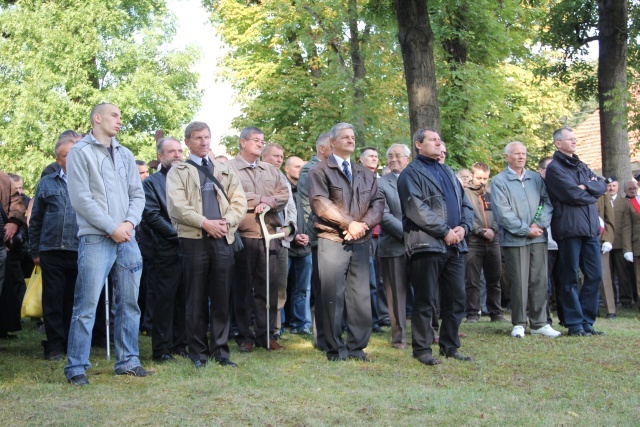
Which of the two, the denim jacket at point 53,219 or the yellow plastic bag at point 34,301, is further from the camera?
the yellow plastic bag at point 34,301

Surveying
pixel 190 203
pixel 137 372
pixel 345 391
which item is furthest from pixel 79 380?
pixel 345 391

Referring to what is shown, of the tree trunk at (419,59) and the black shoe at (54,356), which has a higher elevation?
the tree trunk at (419,59)

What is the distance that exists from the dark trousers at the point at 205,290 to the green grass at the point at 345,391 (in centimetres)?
28

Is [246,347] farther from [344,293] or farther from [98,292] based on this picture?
[98,292]

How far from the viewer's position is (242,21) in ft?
100

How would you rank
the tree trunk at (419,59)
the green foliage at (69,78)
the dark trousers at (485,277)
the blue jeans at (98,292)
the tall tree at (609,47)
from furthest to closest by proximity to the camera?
the green foliage at (69,78)
the tall tree at (609,47)
the tree trunk at (419,59)
the dark trousers at (485,277)
the blue jeans at (98,292)

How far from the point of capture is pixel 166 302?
27.8ft

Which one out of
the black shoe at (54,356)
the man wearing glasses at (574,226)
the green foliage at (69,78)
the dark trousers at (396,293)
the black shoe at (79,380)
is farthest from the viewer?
the green foliage at (69,78)

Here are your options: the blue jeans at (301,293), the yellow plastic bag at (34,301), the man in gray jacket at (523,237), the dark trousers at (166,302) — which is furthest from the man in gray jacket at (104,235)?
the man in gray jacket at (523,237)

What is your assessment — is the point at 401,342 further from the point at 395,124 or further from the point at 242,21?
the point at 242,21

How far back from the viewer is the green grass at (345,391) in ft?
19.2

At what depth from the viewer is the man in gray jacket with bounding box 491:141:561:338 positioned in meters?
10.1

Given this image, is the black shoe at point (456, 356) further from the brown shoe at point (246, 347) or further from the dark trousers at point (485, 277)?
the dark trousers at point (485, 277)

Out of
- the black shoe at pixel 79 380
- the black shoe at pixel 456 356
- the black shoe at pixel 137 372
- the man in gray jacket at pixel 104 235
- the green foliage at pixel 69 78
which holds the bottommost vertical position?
the black shoe at pixel 456 356
